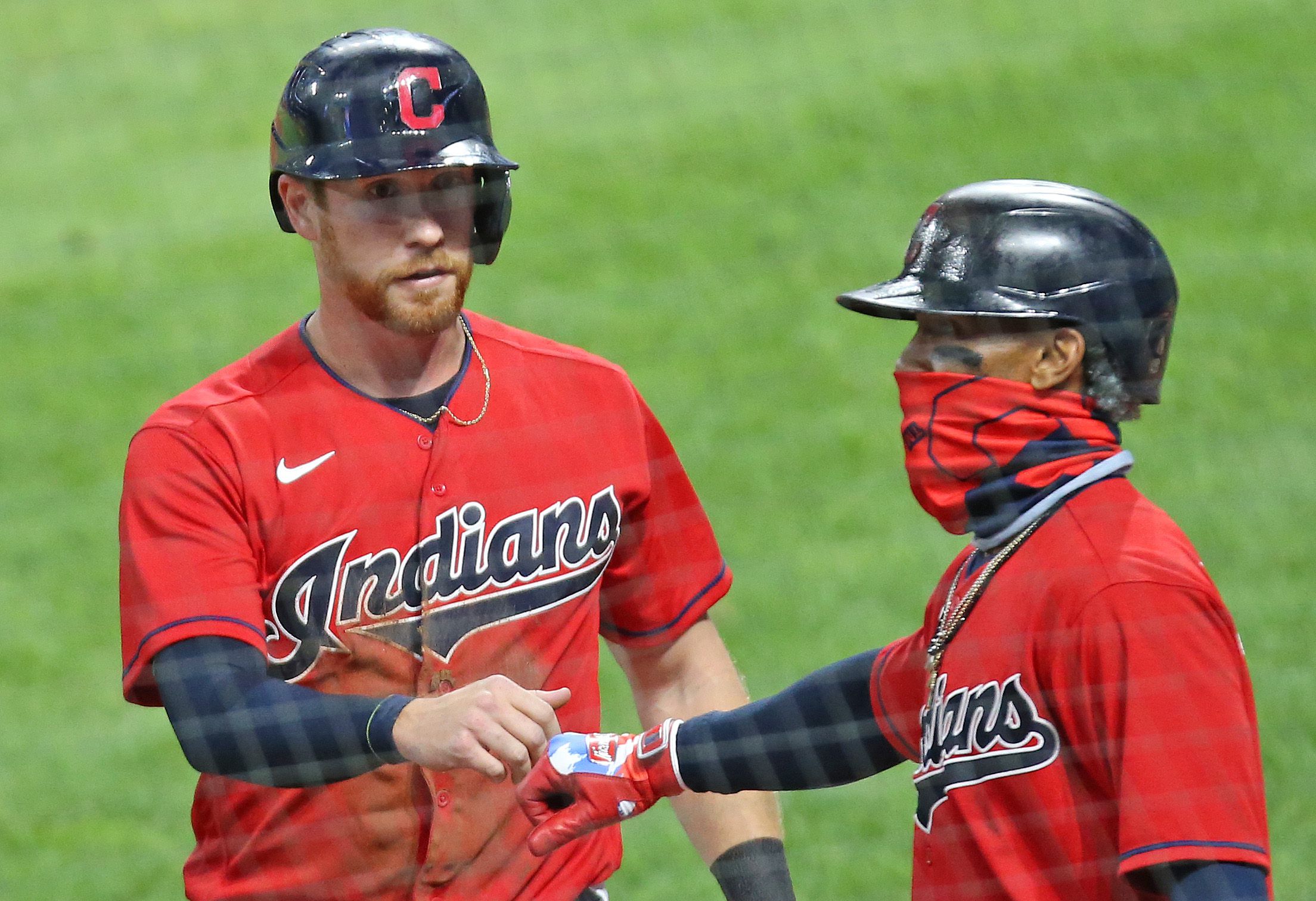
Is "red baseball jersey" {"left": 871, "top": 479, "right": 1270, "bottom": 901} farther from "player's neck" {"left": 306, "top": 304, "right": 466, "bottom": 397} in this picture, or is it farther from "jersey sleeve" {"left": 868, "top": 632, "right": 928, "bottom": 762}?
"player's neck" {"left": 306, "top": 304, "right": 466, "bottom": 397}

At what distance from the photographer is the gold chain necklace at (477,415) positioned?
3365mm

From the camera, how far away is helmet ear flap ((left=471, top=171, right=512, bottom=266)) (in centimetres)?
346

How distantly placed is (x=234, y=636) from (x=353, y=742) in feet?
0.90

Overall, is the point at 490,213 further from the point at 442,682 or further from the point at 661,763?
the point at 661,763

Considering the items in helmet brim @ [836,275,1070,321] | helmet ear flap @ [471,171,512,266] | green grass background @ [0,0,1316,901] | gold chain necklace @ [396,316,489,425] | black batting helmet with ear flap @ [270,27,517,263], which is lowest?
green grass background @ [0,0,1316,901]

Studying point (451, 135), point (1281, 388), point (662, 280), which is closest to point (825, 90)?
point (662, 280)

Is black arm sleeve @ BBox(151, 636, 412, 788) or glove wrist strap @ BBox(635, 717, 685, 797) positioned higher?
black arm sleeve @ BBox(151, 636, 412, 788)

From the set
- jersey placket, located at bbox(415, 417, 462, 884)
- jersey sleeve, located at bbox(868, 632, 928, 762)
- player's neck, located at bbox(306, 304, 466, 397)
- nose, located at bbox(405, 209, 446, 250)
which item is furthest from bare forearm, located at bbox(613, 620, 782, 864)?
nose, located at bbox(405, 209, 446, 250)

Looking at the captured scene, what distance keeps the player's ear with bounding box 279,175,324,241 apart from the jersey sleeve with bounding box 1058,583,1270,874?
62.7 inches

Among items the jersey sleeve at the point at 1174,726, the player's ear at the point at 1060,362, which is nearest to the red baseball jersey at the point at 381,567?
the player's ear at the point at 1060,362

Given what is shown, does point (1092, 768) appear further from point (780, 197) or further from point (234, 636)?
point (780, 197)

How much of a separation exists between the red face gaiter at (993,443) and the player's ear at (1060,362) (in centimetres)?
2

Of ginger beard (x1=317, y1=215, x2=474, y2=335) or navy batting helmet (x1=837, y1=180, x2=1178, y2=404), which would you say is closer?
navy batting helmet (x1=837, y1=180, x2=1178, y2=404)

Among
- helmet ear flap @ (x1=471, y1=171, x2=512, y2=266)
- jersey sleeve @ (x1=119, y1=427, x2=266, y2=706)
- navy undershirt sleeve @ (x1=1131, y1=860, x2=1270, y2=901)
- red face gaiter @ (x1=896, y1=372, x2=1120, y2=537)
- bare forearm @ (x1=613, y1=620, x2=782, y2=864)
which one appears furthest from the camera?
bare forearm @ (x1=613, y1=620, x2=782, y2=864)
